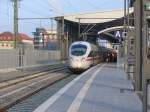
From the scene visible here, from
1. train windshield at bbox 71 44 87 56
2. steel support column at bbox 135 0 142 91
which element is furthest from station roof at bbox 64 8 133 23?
steel support column at bbox 135 0 142 91

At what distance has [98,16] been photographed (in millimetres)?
87625

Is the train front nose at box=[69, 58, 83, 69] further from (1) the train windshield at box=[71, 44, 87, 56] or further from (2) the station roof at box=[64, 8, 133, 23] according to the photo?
(2) the station roof at box=[64, 8, 133, 23]

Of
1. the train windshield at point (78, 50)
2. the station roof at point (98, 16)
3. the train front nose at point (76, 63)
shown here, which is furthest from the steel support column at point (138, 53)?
the station roof at point (98, 16)

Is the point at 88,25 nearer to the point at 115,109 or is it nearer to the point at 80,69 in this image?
the point at 80,69

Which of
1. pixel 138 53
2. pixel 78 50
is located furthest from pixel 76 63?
pixel 138 53

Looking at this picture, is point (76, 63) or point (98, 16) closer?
point (76, 63)

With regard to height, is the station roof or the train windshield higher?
the station roof

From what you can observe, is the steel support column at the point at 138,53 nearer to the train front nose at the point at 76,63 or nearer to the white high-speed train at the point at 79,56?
the train front nose at the point at 76,63

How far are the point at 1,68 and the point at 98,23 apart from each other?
47.0 meters

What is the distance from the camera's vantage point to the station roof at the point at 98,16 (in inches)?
3350

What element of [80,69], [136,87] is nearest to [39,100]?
[136,87]

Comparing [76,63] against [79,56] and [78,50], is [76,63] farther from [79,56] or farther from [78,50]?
[78,50]

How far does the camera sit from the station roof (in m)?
85.1

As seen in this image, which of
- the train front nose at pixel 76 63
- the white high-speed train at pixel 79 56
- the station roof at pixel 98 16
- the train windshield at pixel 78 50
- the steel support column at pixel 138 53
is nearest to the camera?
the steel support column at pixel 138 53
